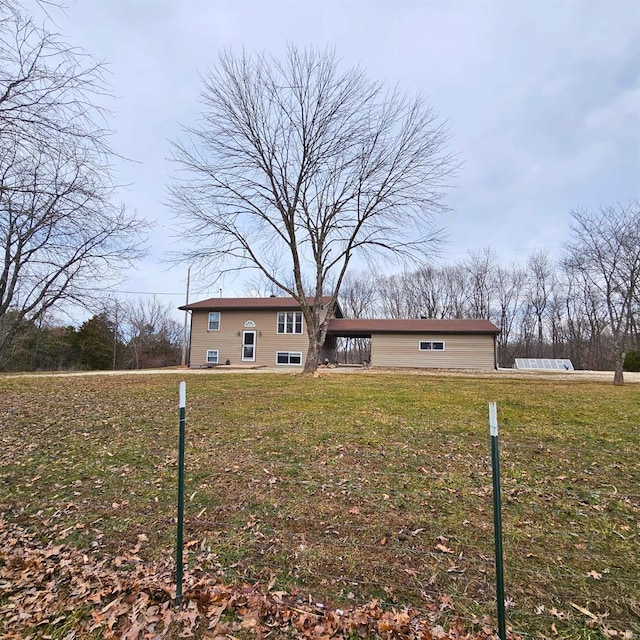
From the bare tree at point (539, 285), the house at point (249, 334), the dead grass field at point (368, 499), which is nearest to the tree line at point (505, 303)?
the bare tree at point (539, 285)

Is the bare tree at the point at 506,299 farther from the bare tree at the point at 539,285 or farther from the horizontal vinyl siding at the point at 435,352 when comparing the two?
the horizontal vinyl siding at the point at 435,352

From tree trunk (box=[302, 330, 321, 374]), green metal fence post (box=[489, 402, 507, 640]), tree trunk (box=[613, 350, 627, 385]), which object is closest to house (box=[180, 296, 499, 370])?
tree trunk (box=[302, 330, 321, 374])

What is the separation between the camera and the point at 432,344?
2303 centimetres

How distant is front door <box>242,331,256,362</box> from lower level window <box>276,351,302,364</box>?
1.63 meters

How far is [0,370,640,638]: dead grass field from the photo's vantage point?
8.10 feet

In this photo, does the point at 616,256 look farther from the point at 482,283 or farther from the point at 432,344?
the point at 482,283

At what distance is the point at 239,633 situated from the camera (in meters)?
2.11

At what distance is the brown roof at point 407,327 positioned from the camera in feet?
74.4

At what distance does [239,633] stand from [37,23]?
4900mm

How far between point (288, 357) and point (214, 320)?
5.47 metres

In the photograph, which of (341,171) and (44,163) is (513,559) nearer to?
(44,163)

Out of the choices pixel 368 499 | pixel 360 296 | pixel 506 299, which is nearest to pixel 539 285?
pixel 506 299

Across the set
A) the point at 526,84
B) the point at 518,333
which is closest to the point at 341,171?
the point at 526,84

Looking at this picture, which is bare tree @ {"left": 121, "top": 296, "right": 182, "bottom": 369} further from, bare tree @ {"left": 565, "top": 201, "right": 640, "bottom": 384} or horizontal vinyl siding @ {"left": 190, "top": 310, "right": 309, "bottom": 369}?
bare tree @ {"left": 565, "top": 201, "right": 640, "bottom": 384}
